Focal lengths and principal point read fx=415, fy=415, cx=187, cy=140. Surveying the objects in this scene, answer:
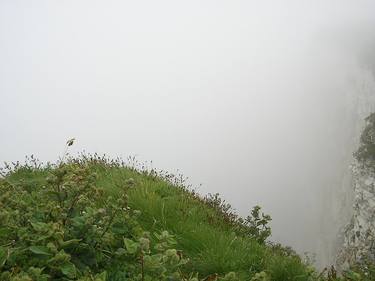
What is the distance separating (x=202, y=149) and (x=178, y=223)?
→ 519 ft

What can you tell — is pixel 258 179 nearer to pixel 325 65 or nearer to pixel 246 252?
pixel 325 65

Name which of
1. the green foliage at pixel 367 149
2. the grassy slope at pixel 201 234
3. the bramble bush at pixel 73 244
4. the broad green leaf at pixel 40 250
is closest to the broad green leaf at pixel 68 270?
the bramble bush at pixel 73 244

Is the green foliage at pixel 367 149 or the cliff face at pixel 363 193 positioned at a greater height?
the green foliage at pixel 367 149

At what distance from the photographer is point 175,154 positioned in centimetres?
15662

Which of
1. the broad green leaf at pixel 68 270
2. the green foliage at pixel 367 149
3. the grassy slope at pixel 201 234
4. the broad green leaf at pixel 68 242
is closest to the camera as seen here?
the broad green leaf at pixel 68 270

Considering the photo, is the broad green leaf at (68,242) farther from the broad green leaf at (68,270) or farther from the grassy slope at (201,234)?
the grassy slope at (201,234)

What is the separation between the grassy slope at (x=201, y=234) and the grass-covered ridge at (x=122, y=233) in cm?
2

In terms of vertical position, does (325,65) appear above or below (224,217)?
above

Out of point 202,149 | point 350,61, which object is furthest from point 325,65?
point 202,149

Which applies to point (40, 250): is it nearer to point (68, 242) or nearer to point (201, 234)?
point (68, 242)

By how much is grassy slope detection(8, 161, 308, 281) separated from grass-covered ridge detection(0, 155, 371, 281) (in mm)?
16

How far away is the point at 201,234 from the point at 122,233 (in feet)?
5.43

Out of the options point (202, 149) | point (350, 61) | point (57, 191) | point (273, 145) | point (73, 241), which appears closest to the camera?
point (73, 241)

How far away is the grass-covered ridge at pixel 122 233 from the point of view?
3838 mm
